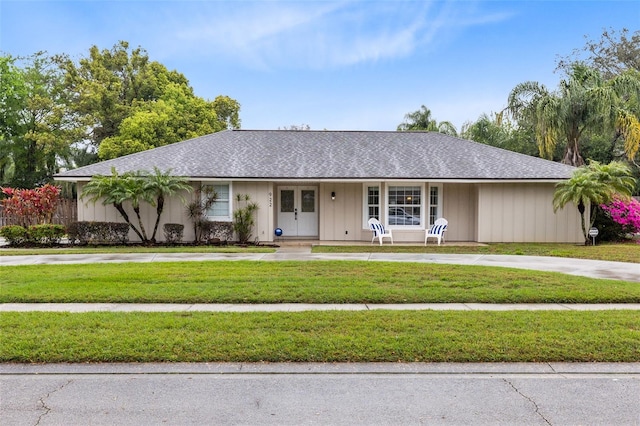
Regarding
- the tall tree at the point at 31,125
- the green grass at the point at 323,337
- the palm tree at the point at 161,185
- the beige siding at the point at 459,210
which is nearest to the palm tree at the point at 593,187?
the beige siding at the point at 459,210

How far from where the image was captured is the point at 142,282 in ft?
26.8

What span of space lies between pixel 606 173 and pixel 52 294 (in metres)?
15.6

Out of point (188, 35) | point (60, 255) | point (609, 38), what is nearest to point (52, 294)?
point (60, 255)

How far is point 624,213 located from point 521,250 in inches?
221

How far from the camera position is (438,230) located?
15266mm

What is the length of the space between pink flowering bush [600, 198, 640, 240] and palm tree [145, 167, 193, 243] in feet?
49.2

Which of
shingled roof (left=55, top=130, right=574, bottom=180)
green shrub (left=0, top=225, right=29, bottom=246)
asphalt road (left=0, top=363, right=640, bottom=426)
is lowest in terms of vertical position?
asphalt road (left=0, top=363, right=640, bottom=426)

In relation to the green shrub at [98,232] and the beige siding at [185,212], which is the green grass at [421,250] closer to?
the green shrub at [98,232]

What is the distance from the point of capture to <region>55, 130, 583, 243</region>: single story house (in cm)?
1549

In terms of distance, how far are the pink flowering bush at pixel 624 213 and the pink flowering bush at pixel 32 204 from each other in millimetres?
20238

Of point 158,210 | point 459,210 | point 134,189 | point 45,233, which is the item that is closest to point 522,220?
point 459,210

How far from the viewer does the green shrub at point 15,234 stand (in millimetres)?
14430

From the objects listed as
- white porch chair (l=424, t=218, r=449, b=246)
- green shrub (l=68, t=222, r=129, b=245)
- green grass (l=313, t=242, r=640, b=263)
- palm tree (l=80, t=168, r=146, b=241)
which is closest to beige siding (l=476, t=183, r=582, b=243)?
green grass (l=313, t=242, r=640, b=263)

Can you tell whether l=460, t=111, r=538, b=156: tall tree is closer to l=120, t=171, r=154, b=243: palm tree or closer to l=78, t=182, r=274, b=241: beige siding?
l=78, t=182, r=274, b=241: beige siding
